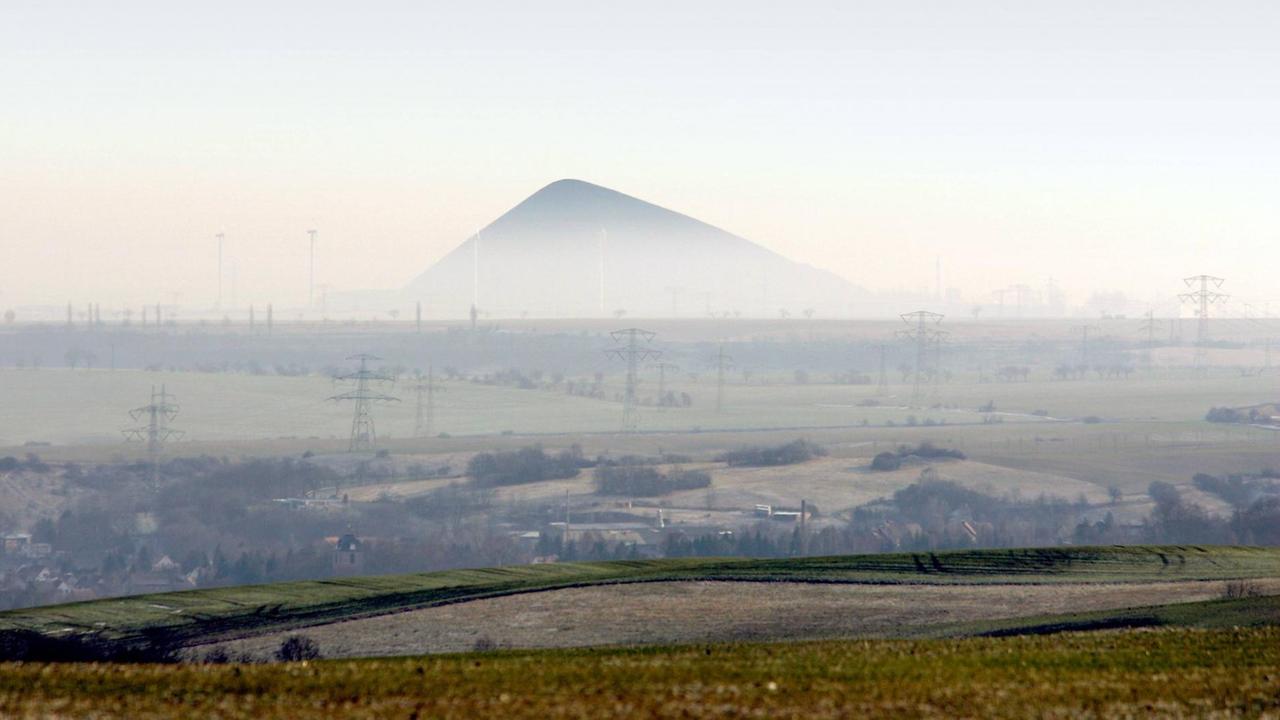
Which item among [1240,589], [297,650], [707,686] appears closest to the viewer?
[707,686]

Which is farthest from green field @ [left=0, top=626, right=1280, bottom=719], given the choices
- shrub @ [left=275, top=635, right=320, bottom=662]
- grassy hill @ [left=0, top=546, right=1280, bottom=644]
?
grassy hill @ [left=0, top=546, right=1280, bottom=644]

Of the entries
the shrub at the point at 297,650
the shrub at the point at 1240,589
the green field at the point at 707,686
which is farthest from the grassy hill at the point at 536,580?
the green field at the point at 707,686

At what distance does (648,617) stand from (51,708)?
112 feet

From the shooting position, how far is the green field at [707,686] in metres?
31.0

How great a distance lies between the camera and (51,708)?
3109 centimetres

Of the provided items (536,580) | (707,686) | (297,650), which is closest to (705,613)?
(297,650)

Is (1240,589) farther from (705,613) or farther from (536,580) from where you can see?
(536,580)

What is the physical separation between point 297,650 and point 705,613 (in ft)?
54.6

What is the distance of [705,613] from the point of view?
64125 millimetres

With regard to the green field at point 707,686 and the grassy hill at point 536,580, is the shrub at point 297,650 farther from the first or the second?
the green field at point 707,686

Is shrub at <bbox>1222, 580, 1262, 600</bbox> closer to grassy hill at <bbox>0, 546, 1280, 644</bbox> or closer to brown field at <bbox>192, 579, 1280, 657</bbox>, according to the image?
brown field at <bbox>192, 579, 1280, 657</bbox>

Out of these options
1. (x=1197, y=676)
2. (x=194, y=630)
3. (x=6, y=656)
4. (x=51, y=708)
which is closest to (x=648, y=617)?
(x=194, y=630)

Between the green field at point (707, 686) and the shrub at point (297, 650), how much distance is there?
1684 cm

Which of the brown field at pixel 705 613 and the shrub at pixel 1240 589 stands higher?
the shrub at pixel 1240 589
